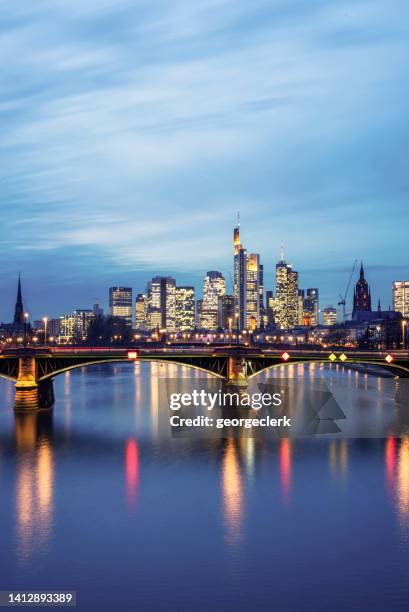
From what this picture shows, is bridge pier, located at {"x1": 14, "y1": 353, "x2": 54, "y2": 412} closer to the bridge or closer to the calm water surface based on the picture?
the bridge

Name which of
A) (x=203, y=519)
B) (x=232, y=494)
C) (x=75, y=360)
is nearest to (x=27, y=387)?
A: (x=75, y=360)

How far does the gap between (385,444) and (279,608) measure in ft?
138

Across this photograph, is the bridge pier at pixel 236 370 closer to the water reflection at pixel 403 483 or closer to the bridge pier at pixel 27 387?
the bridge pier at pixel 27 387

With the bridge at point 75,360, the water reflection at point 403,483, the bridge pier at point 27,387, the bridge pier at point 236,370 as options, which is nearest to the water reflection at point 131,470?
the water reflection at point 403,483

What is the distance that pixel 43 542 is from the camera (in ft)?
156

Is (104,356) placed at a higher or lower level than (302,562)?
higher

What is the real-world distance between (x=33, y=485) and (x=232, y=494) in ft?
49.6

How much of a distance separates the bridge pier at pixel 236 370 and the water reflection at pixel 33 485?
2664 centimetres

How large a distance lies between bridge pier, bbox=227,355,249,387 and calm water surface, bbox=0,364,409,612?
22820 millimetres

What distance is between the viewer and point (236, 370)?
109m

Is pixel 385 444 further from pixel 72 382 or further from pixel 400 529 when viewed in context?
pixel 72 382

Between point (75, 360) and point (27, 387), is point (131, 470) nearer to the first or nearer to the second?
point (75, 360)


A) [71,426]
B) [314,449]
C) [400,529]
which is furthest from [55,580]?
[71,426]

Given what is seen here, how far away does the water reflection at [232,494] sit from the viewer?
49812 millimetres
